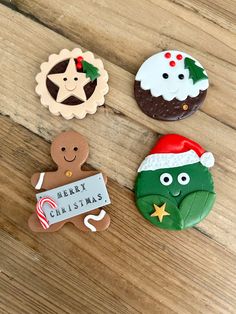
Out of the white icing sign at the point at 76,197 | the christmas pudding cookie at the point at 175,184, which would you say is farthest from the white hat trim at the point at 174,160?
the white icing sign at the point at 76,197

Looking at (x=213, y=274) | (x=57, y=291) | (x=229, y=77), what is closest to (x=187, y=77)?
(x=229, y=77)

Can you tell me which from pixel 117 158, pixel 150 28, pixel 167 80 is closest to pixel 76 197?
pixel 117 158

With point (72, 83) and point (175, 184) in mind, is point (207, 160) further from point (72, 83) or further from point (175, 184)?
point (72, 83)

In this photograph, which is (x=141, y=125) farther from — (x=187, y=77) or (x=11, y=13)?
(x=11, y=13)

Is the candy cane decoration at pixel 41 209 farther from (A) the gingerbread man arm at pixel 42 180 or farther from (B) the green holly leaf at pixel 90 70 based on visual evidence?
(B) the green holly leaf at pixel 90 70

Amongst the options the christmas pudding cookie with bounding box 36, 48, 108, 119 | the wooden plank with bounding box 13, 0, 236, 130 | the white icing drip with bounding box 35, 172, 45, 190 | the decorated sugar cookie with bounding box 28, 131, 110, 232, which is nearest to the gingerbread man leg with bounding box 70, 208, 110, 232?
the decorated sugar cookie with bounding box 28, 131, 110, 232

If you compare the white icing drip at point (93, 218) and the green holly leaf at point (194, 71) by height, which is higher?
the green holly leaf at point (194, 71)

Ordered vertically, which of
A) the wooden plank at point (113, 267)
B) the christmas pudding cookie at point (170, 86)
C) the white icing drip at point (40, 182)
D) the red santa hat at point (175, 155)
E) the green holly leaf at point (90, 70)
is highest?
the christmas pudding cookie at point (170, 86)

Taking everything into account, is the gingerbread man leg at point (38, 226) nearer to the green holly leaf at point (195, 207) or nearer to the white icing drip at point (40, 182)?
the white icing drip at point (40, 182)

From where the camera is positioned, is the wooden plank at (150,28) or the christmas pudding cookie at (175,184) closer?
the christmas pudding cookie at (175,184)
